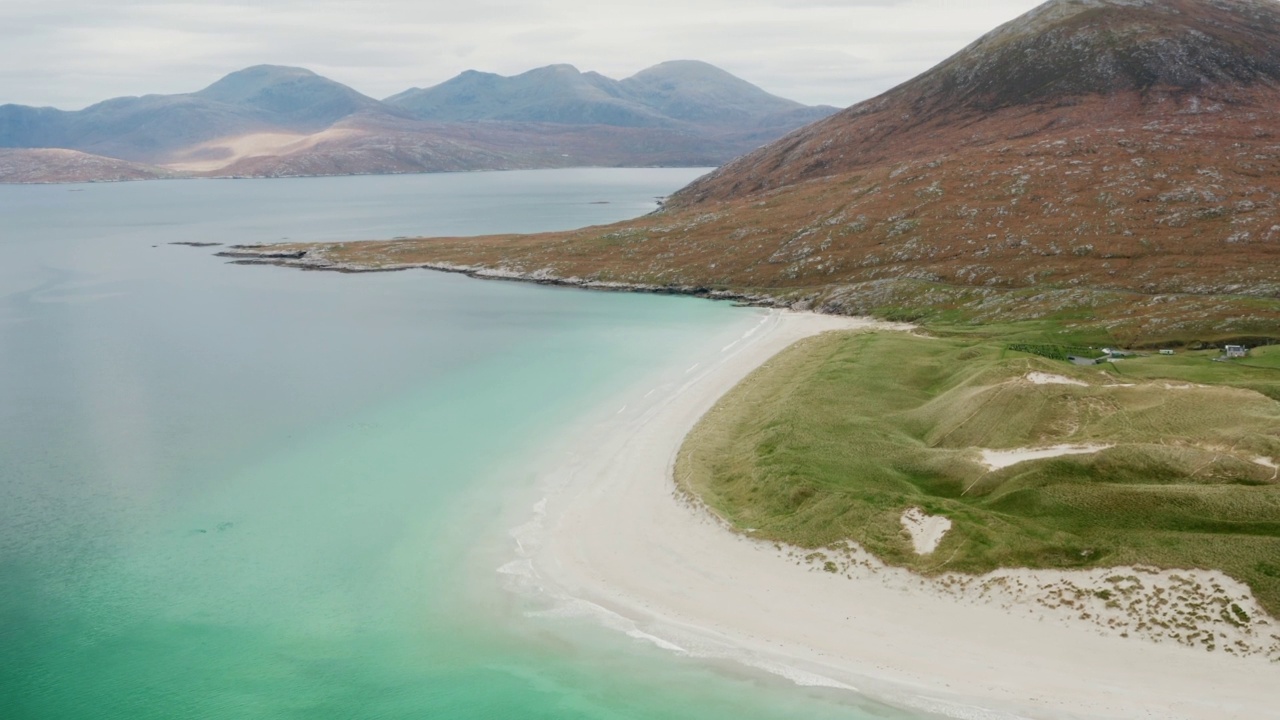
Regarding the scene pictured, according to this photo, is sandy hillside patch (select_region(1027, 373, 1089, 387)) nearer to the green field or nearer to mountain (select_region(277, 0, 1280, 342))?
the green field

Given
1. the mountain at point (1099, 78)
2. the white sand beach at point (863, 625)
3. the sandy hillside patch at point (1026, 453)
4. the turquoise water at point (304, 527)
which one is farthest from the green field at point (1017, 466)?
the mountain at point (1099, 78)

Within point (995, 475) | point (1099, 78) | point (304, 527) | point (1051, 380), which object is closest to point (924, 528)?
point (995, 475)

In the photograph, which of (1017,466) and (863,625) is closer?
(863,625)

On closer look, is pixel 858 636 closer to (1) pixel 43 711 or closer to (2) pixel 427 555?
(2) pixel 427 555

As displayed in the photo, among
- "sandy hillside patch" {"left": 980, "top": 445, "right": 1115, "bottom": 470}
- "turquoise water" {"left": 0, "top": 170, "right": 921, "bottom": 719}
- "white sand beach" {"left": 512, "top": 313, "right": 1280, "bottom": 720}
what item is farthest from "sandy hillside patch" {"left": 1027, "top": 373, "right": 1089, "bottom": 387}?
"turquoise water" {"left": 0, "top": 170, "right": 921, "bottom": 719}

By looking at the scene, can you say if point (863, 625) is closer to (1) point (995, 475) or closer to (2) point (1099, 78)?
(1) point (995, 475)

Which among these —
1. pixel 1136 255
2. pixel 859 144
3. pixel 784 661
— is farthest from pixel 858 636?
pixel 859 144
